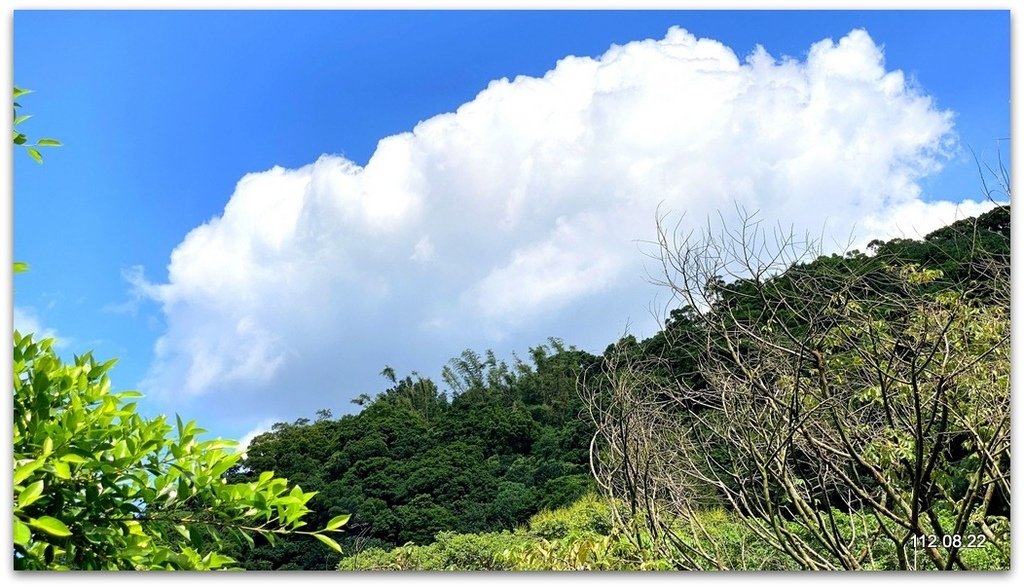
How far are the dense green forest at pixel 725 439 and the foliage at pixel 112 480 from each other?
145 cm

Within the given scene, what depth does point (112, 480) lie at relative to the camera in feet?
5.98

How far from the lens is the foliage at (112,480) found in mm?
1814

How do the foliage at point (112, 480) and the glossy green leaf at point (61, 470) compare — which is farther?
the foliage at point (112, 480)

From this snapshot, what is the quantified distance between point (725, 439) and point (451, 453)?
3213 millimetres

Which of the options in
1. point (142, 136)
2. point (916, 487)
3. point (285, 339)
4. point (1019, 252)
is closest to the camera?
point (916, 487)

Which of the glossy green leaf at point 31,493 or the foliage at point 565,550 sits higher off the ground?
the glossy green leaf at point 31,493

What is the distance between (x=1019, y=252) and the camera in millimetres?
3119

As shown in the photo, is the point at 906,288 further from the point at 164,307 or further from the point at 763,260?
the point at 164,307

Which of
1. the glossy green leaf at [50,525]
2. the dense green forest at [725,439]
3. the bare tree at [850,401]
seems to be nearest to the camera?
the glossy green leaf at [50,525]

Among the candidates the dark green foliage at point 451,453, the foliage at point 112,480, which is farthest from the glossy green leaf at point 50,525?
the dark green foliage at point 451,453

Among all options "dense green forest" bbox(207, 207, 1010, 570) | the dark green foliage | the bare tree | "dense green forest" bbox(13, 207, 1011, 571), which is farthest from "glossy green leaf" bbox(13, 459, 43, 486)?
the dark green foliage

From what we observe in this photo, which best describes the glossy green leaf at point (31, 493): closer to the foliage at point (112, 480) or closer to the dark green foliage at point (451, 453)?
the foliage at point (112, 480)

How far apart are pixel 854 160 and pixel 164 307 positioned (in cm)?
382

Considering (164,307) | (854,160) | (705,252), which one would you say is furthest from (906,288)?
(164,307)
